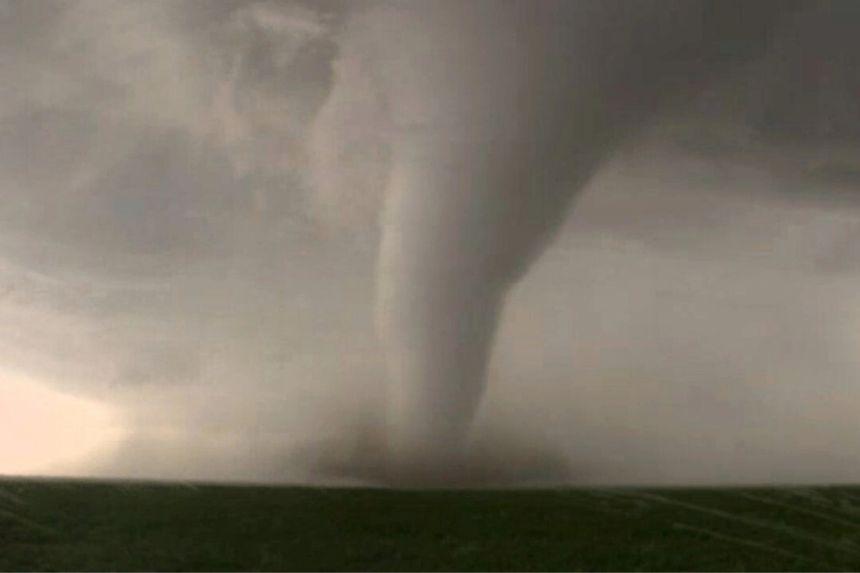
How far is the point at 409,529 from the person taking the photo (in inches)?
1506

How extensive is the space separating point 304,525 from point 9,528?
33.3 ft

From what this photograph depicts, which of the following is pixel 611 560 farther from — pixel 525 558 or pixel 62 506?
pixel 62 506

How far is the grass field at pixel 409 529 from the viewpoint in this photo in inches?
1318

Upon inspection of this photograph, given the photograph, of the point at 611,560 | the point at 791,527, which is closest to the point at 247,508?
the point at 611,560

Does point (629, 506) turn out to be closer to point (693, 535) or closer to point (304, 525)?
point (693, 535)

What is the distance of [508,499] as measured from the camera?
4678 cm

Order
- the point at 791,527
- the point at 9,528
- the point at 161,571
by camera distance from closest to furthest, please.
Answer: the point at 161,571 → the point at 9,528 → the point at 791,527

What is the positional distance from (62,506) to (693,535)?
77.0 feet

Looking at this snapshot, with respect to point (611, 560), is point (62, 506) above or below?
above

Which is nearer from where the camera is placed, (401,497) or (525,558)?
(525,558)

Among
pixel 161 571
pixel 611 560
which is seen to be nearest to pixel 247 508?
pixel 161 571

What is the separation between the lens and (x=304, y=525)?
38625mm

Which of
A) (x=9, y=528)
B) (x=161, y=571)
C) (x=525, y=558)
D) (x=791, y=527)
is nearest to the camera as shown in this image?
(x=161, y=571)

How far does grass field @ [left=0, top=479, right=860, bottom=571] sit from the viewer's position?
33469mm
